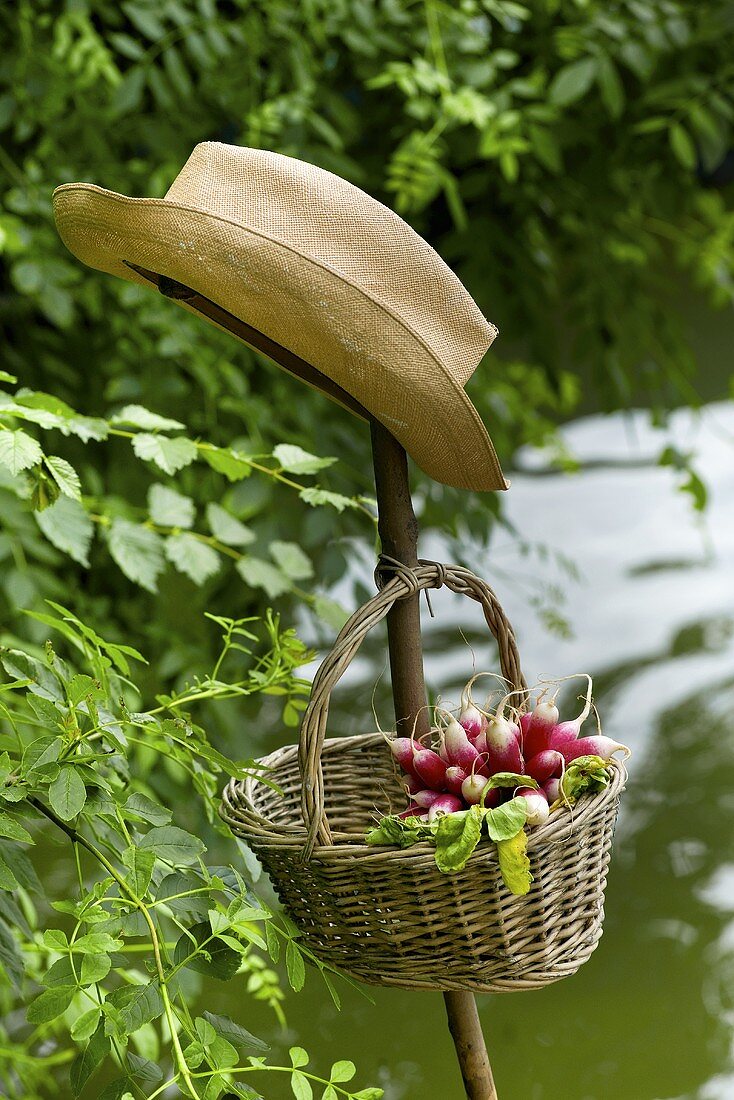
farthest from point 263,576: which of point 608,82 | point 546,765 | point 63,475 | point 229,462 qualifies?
point 608,82

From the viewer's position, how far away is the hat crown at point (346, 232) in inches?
21.4

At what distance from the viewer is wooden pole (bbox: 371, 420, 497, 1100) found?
61 centimetres

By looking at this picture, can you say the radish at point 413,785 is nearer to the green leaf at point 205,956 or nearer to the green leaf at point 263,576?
the green leaf at point 205,956

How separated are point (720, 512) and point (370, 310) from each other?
1790 millimetres

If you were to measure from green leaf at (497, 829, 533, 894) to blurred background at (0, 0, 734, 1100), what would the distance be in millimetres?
355

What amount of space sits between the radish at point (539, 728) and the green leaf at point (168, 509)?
14.0 inches

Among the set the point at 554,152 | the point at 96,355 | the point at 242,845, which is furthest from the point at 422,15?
the point at 242,845

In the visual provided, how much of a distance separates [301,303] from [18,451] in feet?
0.58

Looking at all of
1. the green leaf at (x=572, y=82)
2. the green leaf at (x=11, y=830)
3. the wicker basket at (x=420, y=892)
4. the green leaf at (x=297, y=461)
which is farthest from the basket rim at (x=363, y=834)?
the green leaf at (x=572, y=82)

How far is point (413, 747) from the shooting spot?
23.6 inches

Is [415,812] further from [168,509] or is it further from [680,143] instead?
[680,143]

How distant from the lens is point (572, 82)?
1.29 meters

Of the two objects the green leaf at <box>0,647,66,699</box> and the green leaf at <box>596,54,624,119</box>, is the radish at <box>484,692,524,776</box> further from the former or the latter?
the green leaf at <box>596,54,624,119</box>

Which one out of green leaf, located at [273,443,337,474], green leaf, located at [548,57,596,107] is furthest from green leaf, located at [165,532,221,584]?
green leaf, located at [548,57,596,107]
